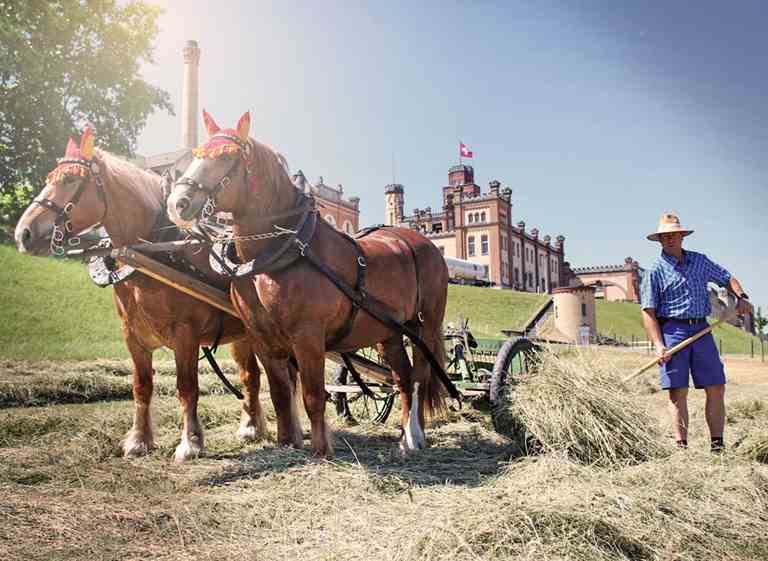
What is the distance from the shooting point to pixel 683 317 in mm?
4477

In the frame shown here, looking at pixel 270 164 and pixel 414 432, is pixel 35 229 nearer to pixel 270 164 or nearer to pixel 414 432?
pixel 270 164

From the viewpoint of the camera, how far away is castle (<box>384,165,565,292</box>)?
191ft

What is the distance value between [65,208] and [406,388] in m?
3.33

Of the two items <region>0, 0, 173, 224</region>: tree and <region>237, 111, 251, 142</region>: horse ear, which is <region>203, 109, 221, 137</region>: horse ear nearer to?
<region>237, 111, 251, 142</region>: horse ear

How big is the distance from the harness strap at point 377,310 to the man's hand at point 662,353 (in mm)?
1821

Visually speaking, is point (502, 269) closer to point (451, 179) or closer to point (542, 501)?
point (451, 179)

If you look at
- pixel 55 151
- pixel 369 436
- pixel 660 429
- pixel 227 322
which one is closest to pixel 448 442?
pixel 369 436

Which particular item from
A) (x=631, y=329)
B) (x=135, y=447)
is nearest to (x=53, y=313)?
(x=135, y=447)

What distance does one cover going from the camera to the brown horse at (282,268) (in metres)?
3.87

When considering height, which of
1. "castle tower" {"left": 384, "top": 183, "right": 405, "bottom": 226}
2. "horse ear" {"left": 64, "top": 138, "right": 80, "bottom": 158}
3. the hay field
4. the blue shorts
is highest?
"castle tower" {"left": 384, "top": 183, "right": 405, "bottom": 226}

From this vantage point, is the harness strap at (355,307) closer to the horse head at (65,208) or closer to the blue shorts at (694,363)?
the horse head at (65,208)

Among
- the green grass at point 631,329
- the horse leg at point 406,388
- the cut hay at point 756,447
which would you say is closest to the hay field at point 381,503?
the cut hay at point 756,447

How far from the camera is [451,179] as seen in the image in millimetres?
73062

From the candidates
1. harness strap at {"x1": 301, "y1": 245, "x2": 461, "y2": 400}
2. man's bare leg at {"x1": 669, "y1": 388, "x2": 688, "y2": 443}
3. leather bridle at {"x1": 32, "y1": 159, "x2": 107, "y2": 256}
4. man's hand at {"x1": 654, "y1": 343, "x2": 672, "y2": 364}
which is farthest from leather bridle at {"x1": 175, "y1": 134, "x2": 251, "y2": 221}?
man's bare leg at {"x1": 669, "y1": 388, "x2": 688, "y2": 443}
